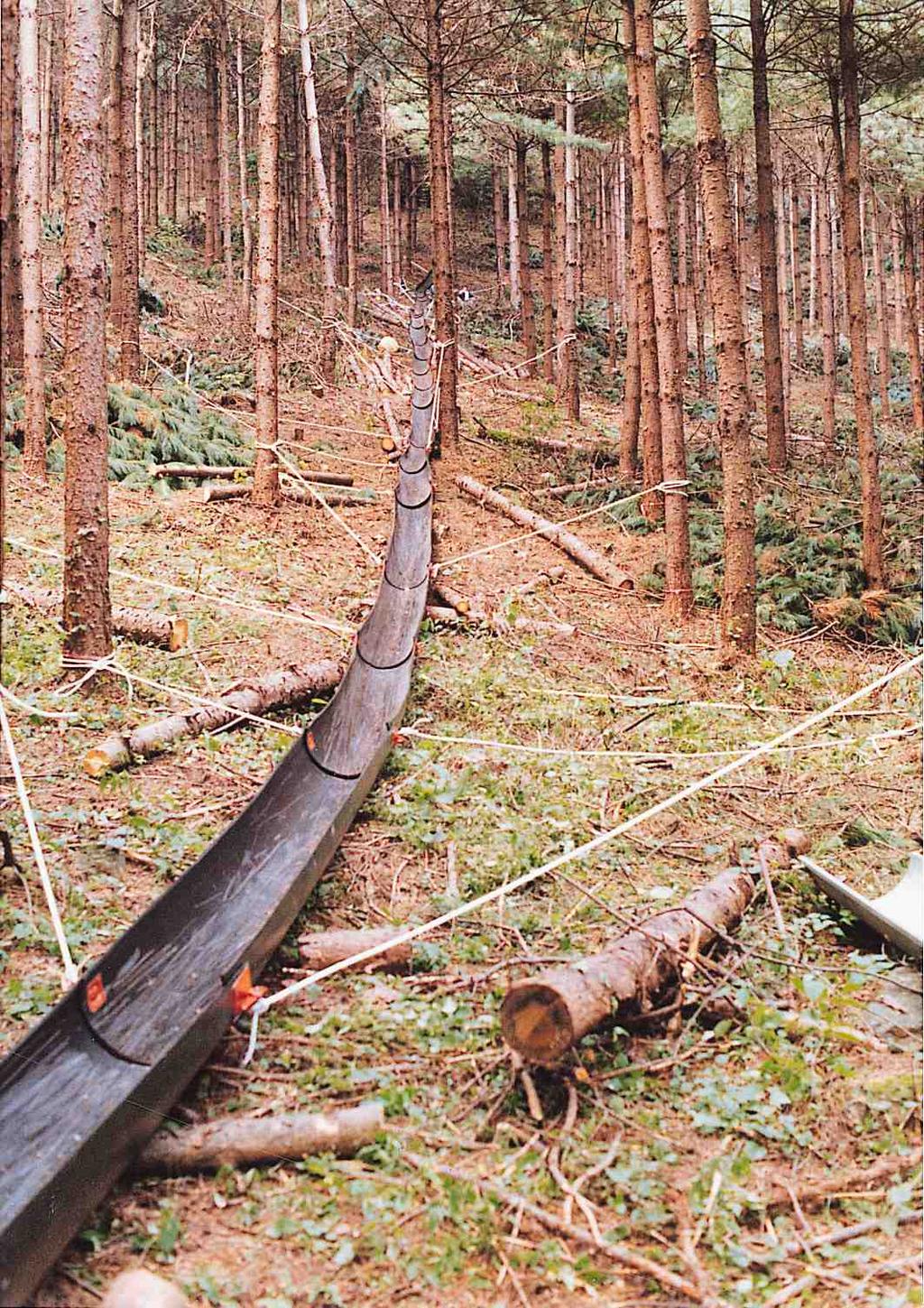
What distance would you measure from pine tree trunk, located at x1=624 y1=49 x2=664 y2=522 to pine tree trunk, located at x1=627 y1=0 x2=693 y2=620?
0.68 metres

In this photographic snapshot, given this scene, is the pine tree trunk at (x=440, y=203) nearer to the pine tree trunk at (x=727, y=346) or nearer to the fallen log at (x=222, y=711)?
the pine tree trunk at (x=727, y=346)

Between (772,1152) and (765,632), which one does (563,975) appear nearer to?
(772,1152)

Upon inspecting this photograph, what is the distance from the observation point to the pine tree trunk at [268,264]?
944 cm

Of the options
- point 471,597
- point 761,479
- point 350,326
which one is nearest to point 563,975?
point 471,597

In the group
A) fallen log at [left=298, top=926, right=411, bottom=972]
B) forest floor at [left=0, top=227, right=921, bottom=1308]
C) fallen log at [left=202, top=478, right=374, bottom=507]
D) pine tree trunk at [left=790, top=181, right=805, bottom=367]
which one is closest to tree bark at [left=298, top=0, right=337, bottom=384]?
fallen log at [left=202, top=478, right=374, bottom=507]

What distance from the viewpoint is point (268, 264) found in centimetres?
988

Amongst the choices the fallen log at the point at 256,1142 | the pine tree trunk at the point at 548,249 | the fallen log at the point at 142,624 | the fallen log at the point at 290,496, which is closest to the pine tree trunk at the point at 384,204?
the pine tree trunk at the point at 548,249

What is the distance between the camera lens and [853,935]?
4145 millimetres

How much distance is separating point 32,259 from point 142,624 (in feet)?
17.2

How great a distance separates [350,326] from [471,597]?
13829 mm

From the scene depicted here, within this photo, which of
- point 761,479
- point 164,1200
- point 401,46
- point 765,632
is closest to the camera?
point 164,1200

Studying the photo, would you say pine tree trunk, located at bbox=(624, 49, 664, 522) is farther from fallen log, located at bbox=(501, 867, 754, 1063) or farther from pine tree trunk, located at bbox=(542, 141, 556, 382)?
pine tree trunk, located at bbox=(542, 141, 556, 382)

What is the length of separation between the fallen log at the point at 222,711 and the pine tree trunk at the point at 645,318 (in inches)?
203

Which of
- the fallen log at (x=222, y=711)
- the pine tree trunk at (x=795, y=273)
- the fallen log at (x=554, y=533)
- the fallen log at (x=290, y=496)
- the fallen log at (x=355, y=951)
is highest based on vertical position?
the pine tree trunk at (x=795, y=273)
